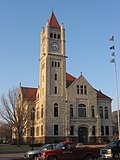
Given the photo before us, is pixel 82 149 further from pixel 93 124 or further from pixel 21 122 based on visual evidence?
pixel 93 124

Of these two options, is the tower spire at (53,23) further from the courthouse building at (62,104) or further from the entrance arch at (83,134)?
the entrance arch at (83,134)

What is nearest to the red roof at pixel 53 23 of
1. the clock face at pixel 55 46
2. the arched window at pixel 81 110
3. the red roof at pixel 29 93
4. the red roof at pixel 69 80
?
the clock face at pixel 55 46

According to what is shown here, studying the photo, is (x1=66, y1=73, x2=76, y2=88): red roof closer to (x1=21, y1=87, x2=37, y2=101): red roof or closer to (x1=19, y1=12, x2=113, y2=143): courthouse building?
(x1=19, y1=12, x2=113, y2=143): courthouse building

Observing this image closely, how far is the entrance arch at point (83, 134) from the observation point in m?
64.2

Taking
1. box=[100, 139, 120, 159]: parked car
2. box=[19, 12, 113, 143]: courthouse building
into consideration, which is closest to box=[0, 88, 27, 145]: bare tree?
box=[19, 12, 113, 143]: courthouse building

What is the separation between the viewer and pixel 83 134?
213ft

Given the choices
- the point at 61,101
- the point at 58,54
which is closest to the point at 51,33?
the point at 58,54

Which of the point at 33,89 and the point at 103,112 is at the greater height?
the point at 33,89

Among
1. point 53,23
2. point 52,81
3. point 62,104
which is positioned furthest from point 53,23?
point 62,104

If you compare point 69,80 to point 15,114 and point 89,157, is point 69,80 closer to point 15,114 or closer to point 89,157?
point 15,114

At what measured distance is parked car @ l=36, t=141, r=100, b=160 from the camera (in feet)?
72.8

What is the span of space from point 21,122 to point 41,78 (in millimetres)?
13908

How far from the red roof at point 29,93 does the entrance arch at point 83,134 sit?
17.7m

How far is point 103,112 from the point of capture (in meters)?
68.9
